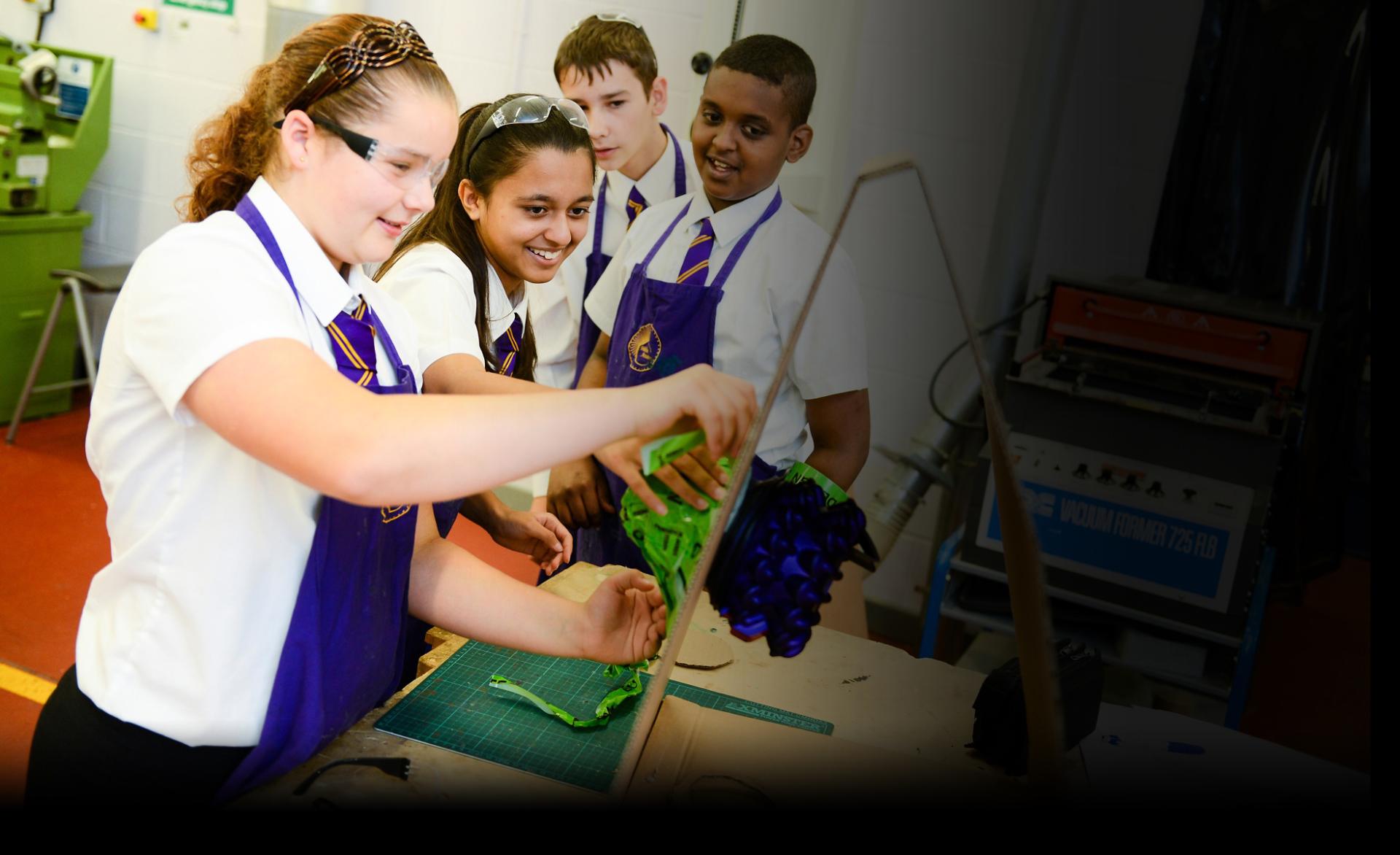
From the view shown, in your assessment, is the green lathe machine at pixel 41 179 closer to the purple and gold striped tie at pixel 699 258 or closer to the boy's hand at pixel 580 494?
the boy's hand at pixel 580 494

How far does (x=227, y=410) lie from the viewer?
0.81 meters

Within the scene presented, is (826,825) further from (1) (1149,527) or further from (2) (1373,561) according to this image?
(1) (1149,527)

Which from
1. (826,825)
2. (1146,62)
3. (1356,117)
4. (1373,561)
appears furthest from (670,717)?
(1356,117)

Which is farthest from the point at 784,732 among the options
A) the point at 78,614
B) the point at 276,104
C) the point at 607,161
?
the point at 78,614

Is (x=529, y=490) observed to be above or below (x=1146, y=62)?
below

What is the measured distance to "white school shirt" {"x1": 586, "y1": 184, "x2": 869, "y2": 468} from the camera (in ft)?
5.09

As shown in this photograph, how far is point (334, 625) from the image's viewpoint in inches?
39.6

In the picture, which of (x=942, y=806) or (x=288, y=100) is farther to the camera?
(x=288, y=100)

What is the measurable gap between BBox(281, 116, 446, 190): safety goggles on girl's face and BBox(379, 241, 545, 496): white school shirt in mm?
319

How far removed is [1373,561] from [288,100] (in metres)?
→ 0.95

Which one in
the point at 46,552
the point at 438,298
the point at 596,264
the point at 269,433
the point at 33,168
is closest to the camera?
the point at 269,433

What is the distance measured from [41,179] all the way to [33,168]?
0.05 meters

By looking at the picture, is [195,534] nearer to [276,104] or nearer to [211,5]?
[276,104]

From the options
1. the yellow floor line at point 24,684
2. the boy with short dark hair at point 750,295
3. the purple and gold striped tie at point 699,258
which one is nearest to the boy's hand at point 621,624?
the boy with short dark hair at point 750,295
